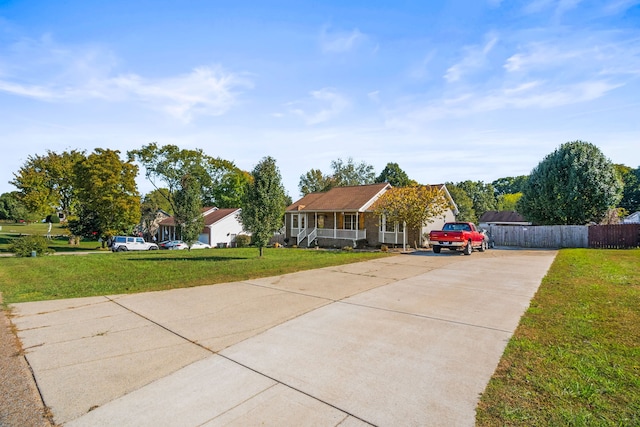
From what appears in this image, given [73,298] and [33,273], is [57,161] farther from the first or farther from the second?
[73,298]

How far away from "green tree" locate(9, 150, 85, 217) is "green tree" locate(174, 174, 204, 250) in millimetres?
20444

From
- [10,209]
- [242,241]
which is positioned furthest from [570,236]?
[10,209]

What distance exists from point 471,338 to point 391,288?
3859mm

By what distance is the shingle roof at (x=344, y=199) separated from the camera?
2684 centimetres

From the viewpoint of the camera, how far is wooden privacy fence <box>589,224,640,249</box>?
2336 centimetres

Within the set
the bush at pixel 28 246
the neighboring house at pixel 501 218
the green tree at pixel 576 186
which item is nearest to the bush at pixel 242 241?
the bush at pixel 28 246

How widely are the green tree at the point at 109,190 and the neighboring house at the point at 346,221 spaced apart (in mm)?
17010

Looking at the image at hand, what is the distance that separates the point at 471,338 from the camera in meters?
5.35

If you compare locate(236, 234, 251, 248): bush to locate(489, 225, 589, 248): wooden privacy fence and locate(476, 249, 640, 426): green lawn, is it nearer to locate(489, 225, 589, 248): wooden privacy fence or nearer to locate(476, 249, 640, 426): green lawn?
locate(489, 225, 589, 248): wooden privacy fence

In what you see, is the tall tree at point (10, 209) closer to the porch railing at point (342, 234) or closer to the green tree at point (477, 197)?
the porch railing at point (342, 234)

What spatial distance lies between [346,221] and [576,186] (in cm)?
1993

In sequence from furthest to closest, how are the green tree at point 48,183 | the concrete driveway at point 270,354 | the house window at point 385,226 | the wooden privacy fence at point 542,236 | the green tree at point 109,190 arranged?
the green tree at point 48,183
the green tree at point 109,190
the house window at point 385,226
the wooden privacy fence at point 542,236
the concrete driveway at point 270,354

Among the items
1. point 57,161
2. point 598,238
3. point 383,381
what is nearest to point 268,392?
point 383,381

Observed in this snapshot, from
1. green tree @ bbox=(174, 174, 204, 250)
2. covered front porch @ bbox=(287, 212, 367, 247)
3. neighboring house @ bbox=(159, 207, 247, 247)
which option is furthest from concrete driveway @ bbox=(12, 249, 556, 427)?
neighboring house @ bbox=(159, 207, 247, 247)
